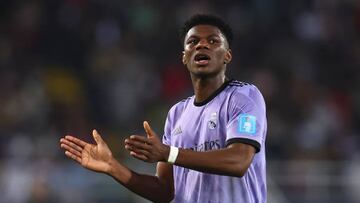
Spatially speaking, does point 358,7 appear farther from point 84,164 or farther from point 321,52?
point 84,164

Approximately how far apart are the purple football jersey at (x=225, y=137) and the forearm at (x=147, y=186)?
20 cm

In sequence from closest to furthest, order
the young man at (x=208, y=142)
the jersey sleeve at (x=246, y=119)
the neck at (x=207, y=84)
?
the young man at (x=208, y=142)
the jersey sleeve at (x=246, y=119)
the neck at (x=207, y=84)

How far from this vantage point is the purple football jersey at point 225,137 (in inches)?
246

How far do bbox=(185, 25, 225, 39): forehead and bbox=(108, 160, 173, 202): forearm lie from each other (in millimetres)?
986

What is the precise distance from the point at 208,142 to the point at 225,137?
12 cm

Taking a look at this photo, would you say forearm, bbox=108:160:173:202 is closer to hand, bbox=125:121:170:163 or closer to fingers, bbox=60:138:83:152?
fingers, bbox=60:138:83:152

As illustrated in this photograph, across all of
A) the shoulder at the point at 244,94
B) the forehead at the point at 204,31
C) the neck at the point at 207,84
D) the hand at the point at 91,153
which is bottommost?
the hand at the point at 91,153

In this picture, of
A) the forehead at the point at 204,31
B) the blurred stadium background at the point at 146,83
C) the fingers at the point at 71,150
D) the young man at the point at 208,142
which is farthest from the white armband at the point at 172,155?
the blurred stadium background at the point at 146,83

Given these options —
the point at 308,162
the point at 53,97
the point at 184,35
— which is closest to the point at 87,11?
the point at 53,97

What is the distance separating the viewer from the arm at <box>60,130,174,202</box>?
6.36m

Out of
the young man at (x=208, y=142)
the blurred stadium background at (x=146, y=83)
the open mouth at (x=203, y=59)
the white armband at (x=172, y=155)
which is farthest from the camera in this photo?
the blurred stadium background at (x=146, y=83)

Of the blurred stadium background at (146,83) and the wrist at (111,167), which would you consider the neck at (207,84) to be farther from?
the blurred stadium background at (146,83)

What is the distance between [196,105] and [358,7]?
10741 mm

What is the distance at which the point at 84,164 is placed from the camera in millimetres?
6332
